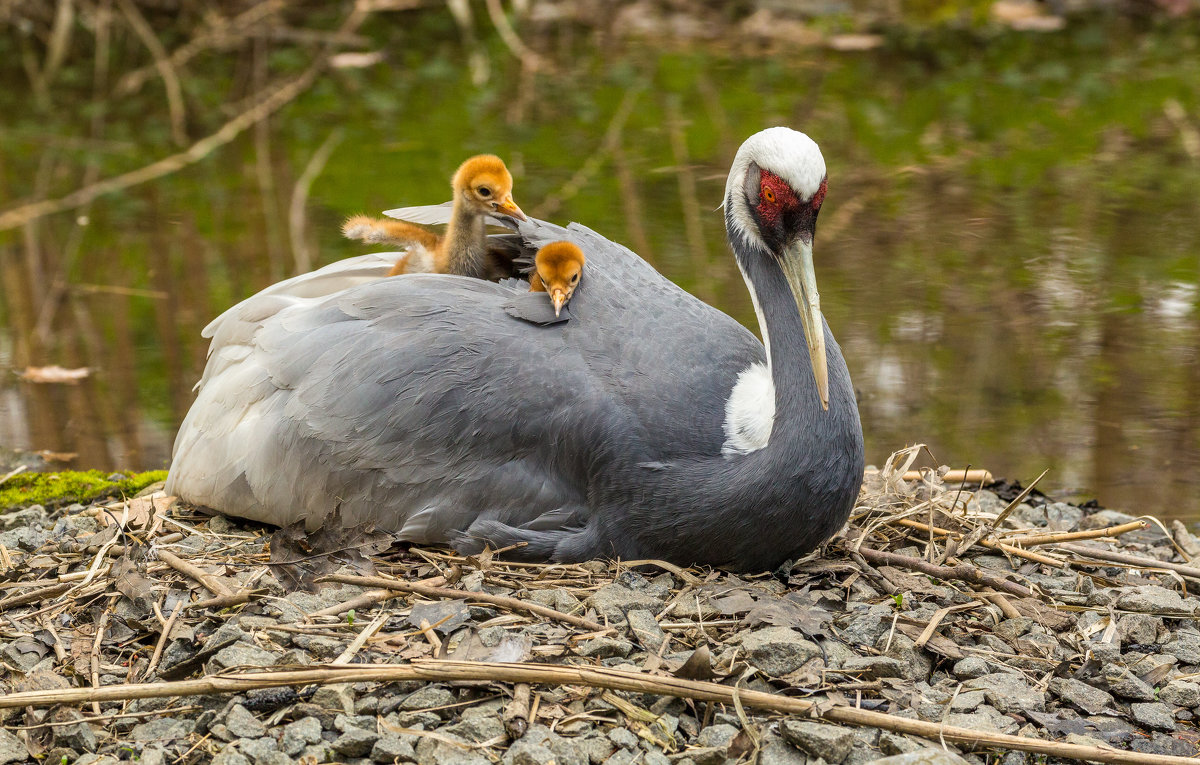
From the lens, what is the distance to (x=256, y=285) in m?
7.55

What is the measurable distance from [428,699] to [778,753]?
85 cm

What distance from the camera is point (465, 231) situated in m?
4.76

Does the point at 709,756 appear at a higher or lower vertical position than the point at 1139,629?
higher

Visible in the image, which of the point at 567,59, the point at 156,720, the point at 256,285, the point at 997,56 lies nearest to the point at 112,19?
the point at 567,59

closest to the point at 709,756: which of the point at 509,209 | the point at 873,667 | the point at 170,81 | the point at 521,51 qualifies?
the point at 873,667

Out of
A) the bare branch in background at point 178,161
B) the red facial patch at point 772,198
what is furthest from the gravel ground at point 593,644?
the bare branch in background at point 178,161

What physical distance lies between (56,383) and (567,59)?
734cm

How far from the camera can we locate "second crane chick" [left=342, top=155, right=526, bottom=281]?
4652 millimetres

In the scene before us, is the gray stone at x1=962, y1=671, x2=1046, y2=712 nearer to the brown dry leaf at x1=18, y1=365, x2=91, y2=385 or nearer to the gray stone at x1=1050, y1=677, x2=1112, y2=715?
the gray stone at x1=1050, y1=677, x2=1112, y2=715

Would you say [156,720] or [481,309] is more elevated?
[481,309]

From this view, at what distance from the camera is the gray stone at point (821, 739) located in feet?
10.1

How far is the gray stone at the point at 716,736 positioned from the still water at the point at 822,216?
264 centimetres

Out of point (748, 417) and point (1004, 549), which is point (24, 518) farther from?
point (1004, 549)

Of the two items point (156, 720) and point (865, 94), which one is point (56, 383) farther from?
point (865, 94)
